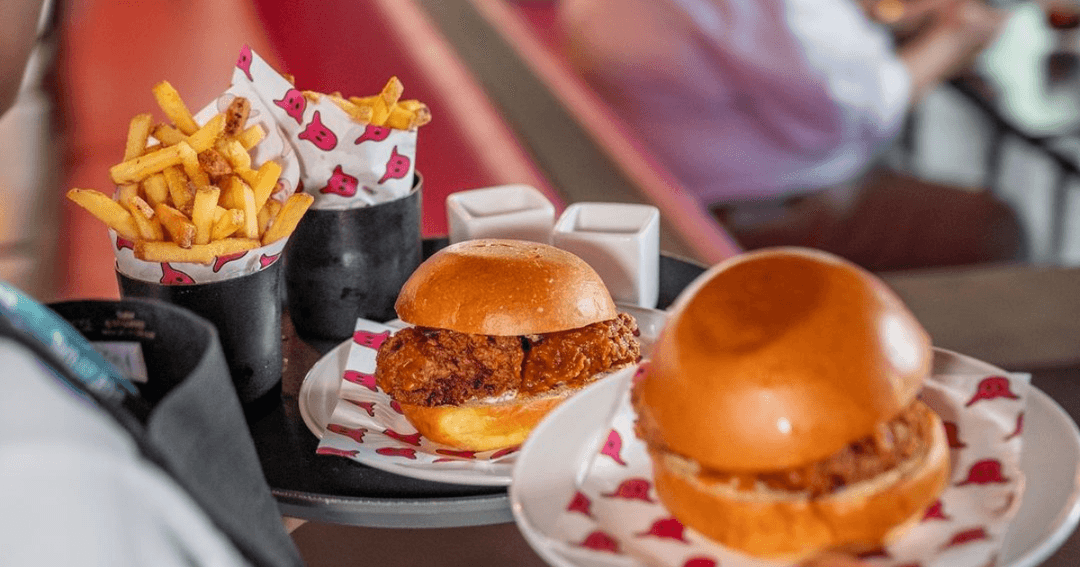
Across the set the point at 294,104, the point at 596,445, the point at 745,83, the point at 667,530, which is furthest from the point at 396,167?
the point at 745,83

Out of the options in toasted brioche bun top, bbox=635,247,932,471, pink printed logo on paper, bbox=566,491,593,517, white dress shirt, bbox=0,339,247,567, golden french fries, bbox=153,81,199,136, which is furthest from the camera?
golden french fries, bbox=153,81,199,136

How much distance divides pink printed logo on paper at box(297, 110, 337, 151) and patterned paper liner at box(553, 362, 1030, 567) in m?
0.61

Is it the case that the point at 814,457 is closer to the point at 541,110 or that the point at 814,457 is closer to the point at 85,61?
the point at 541,110

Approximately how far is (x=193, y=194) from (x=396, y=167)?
0.29 meters

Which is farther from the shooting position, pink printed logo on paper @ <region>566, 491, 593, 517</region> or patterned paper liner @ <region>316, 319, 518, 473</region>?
patterned paper liner @ <region>316, 319, 518, 473</region>

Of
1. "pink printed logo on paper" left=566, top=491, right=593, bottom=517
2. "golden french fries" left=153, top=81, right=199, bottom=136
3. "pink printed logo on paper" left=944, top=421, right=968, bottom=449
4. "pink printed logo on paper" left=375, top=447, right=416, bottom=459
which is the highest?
"golden french fries" left=153, top=81, right=199, bottom=136

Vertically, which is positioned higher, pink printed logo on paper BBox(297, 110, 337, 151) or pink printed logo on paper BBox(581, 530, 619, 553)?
pink printed logo on paper BBox(297, 110, 337, 151)

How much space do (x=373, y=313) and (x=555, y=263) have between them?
337 mm

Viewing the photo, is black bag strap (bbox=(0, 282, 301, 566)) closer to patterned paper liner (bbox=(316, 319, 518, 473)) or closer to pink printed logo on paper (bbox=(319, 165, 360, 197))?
patterned paper liner (bbox=(316, 319, 518, 473))

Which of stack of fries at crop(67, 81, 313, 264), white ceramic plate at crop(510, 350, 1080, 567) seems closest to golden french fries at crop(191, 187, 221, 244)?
stack of fries at crop(67, 81, 313, 264)

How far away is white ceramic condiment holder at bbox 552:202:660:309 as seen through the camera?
1450 millimetres

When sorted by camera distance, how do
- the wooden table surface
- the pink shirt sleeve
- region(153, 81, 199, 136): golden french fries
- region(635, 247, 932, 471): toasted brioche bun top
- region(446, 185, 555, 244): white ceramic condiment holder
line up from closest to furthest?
region(635, 247, 932, 471): toasted brioche bun top, region(153, 81, 199, 136): golden french fries, region(446, 185, 555, 244): white ceramic condiment holder, the wooden table surface, the pink shirt sleeve

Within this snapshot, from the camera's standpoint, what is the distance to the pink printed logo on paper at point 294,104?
137 cm

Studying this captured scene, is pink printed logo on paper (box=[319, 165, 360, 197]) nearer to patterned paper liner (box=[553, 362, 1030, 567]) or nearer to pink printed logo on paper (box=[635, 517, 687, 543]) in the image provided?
patterned paper liner (box=[553, 362, 1030, 567])
